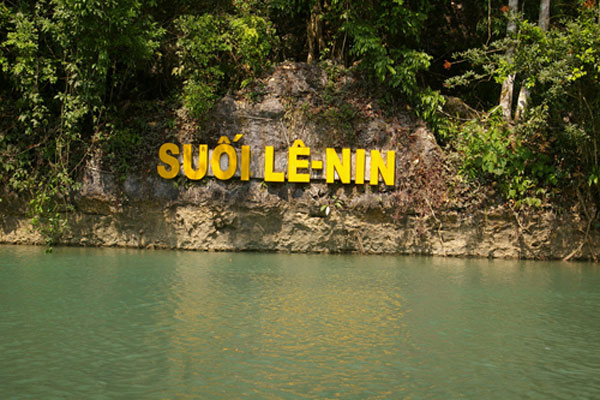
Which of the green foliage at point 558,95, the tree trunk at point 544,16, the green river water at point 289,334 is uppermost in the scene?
the tree trunk at point 544,16

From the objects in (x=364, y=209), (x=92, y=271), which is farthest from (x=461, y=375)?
(x=364, y=209)

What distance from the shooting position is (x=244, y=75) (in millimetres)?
11000

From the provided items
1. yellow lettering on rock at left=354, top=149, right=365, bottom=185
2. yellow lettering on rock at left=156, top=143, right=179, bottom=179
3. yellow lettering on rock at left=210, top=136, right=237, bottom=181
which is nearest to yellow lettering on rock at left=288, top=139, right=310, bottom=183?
yellow lettering on rock at left=354, top=149, right=365, bottom=185

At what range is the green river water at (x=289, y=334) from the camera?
126 inches

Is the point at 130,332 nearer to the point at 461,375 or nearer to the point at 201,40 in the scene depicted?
the point at 461,375

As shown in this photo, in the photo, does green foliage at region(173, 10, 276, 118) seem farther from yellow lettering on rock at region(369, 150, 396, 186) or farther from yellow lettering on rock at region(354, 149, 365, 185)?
yellow lettering on rock at region(369, 150, 396, 186)

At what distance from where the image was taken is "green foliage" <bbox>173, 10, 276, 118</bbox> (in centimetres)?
1021

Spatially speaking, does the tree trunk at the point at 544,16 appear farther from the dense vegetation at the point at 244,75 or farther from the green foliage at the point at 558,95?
the green foliage at the point at 558,95

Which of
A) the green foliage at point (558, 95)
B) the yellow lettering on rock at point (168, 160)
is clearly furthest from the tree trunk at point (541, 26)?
the yellow lettering on rock at point (168, 160)

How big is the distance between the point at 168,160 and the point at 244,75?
2203 mm

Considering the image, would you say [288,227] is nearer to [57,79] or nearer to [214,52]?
[214,52]

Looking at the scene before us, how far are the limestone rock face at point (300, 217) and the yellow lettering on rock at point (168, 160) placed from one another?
0.13 m

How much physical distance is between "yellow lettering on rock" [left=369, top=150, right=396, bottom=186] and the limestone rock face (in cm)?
15

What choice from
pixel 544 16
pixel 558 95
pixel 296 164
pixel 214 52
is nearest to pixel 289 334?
pixel 296 164
